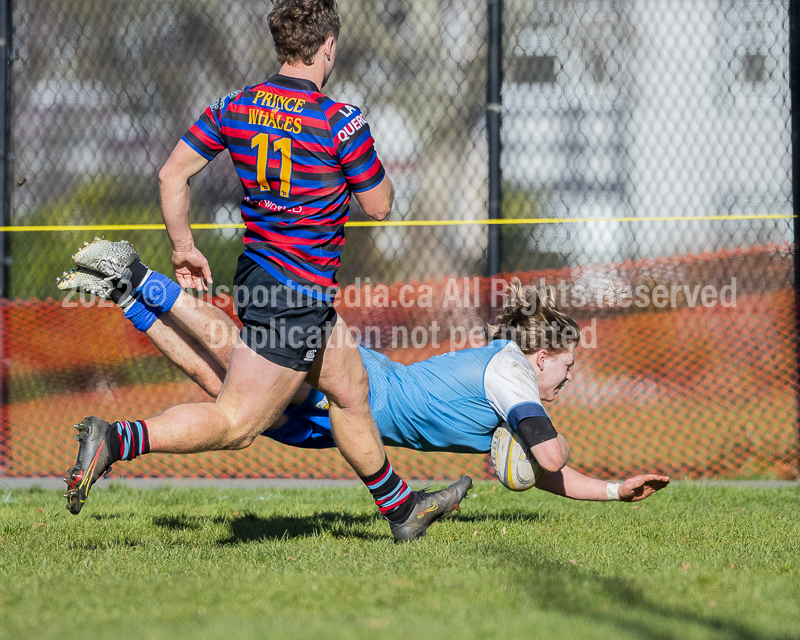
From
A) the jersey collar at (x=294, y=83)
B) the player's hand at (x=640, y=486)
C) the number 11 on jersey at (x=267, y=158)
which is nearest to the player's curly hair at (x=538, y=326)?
the player's hand at (x=640, y=486)

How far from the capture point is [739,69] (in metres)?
10.6

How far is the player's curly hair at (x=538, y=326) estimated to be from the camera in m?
3.73

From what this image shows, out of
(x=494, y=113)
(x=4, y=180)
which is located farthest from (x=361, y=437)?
(x=4, y=180)

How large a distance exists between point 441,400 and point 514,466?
44 cm

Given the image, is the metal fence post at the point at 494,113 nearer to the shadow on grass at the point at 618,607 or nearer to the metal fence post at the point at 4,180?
the shadow on grass at the point at 618,607

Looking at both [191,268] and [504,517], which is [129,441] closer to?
[191,268]

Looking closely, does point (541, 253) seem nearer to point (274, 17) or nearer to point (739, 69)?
point (739, 69)

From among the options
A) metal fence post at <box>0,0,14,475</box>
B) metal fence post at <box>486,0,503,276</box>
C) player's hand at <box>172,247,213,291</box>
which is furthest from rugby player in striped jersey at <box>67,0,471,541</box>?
metal fence post at <box>0,0,14,475</box>

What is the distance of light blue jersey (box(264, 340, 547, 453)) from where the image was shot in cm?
359

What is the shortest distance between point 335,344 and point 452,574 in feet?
3.39

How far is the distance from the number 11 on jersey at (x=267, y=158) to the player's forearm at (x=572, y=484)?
5.77 feet

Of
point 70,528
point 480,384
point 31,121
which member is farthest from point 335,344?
point 31,121

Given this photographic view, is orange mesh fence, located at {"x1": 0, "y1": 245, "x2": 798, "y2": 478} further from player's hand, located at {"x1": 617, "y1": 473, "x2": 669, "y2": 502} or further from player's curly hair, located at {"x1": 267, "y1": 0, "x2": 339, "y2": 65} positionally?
player's curly hair, located at {"x1": 267, "y1": 0, "x2": 339, "y2": 65}

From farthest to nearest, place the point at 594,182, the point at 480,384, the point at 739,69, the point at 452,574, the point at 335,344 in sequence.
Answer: the point at 594,182
the point at 739,69
the point at 480,384
the point at 335,344
the point at 452,574
